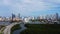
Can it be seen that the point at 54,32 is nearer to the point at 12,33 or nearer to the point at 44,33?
the point at 44,33

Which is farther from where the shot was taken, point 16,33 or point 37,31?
point 16,33

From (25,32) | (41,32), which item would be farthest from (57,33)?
(25,32)

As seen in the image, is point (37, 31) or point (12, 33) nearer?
point (37, 31)

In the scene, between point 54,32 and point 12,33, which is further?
point 12,33

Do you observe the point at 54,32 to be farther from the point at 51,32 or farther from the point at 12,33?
the point at 12,33

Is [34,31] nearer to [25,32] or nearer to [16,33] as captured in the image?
[25,32]

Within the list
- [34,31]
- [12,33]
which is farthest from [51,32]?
[12,33]

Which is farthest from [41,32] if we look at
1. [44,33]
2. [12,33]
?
[12,33]
